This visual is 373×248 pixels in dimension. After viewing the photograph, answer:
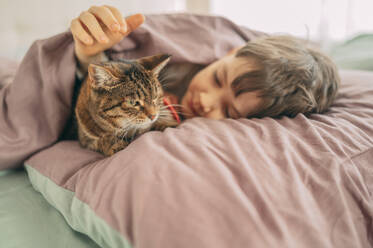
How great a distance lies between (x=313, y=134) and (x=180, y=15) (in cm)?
77

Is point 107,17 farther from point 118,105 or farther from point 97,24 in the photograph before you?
point 118,105

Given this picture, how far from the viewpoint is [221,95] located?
0.84 m

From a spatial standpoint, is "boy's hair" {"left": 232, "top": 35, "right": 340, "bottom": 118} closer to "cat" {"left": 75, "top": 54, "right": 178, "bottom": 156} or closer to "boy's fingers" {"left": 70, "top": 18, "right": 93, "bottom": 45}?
"cat" {"left": 75, "top": 54, "right": 178, "bottom": 156}

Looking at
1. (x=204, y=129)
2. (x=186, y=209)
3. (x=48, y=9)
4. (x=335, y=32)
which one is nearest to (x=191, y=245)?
(x=186, y=209)

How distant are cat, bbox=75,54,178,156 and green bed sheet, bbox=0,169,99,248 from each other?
195mm

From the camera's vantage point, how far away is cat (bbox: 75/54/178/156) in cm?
68

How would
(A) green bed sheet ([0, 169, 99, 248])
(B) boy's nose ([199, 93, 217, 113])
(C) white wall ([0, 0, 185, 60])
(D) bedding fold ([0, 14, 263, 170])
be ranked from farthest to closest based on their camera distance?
(C) white wall ([0, 0, 185, 60]) → (B) boy's nose ([199, 93, 217, 113]) → (D) bedding fold ([0, 14, 263, 170]) → (A) green bed sheet ([0, 169, 99, 248])

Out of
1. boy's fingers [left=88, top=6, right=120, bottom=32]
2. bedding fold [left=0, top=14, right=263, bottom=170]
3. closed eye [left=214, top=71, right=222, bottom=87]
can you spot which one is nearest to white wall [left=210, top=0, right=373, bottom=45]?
closed eye [left=214, top=71, right=222, bottom=87]

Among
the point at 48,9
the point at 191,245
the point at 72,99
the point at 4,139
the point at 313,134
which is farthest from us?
the point at 48,9

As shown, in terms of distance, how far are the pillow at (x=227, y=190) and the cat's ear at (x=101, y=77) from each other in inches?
9.1

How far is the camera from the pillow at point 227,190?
34 cm

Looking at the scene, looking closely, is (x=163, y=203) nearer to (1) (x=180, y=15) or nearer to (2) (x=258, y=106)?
(2) (x=258, y=106)

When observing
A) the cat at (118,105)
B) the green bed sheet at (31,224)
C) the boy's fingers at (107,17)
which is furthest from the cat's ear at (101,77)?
the green bed sheet at (31,224)

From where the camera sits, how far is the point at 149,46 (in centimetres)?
91
